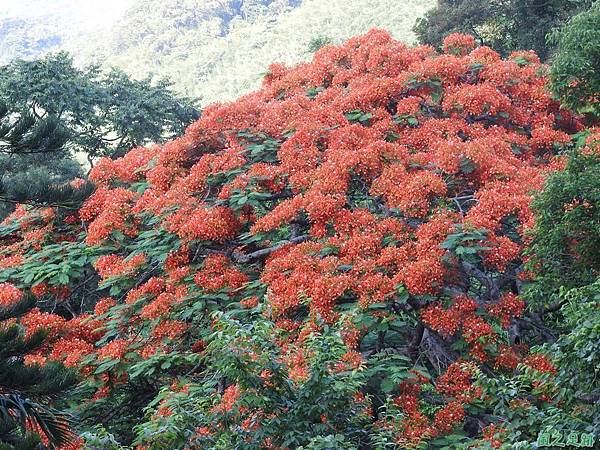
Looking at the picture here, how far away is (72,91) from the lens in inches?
693

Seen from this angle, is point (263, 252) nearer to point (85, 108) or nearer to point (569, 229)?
point (569, 229)

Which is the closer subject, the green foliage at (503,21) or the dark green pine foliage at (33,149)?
the dark green pine foliage at (33,149)

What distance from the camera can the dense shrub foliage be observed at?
4801mm

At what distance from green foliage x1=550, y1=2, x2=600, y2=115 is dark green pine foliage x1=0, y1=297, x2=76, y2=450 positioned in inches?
208

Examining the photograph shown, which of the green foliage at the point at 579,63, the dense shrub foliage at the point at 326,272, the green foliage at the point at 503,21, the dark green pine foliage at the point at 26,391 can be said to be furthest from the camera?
the green foliage at the point at 503,21

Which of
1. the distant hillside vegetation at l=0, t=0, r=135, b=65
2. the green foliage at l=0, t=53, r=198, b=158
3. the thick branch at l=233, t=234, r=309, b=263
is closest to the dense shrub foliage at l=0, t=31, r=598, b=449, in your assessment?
the thick branch at l=233, t=234, r=309, b=263

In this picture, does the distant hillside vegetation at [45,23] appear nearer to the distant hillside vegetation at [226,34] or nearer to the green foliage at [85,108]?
the distant hillside vegetation at [226,34]

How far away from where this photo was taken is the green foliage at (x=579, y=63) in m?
6.64

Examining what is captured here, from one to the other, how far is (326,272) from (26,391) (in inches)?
109

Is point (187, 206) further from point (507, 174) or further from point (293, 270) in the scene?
point (507, 174)

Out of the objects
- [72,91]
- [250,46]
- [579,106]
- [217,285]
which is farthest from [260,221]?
[250,46]

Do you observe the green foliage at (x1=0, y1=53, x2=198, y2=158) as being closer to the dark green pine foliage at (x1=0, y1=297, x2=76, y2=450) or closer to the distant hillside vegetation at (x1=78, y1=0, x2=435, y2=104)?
the dark green pine foliage at (x1=0, y1=297, x2=76, y2=450)

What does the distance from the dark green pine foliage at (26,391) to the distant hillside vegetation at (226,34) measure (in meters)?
28.8

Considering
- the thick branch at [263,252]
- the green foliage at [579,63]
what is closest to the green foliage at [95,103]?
the thick branch at [263,252]
